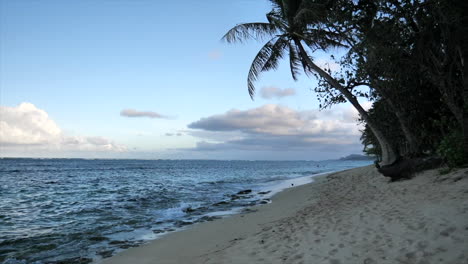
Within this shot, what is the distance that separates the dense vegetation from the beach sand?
381cm

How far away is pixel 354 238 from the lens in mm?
5344

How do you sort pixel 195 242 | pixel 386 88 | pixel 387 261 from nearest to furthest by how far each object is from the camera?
1. pixel 387 261
2. pixel 195 242
3. pixel 386 88

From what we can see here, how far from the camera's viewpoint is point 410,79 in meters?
12.9

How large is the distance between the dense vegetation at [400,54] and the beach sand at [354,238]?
150 inches

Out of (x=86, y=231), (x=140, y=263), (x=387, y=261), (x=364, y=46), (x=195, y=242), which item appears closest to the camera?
(x=387, y=261)

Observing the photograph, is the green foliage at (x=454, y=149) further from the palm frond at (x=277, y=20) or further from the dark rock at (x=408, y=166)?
the palm frond at (x=277, y=20)

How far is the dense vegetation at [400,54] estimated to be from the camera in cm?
951

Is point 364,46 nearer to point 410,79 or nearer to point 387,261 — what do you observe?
point 410,79

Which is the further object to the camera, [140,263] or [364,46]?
[364,46]

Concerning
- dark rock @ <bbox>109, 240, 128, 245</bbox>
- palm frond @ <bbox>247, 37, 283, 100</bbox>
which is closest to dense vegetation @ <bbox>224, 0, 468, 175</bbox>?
palm frond @ <bbox>247, 37, 283, 100</bbox>

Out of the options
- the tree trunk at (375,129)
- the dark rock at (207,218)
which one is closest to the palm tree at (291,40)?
the tree trunk at (375,129)

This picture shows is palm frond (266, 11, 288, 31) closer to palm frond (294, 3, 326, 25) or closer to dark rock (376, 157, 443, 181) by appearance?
palm frond (294, 3, 326, 25)

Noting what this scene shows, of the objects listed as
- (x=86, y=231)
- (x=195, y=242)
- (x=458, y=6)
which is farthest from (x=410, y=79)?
(x=86, y=231)

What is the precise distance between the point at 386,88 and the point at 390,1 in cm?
449
